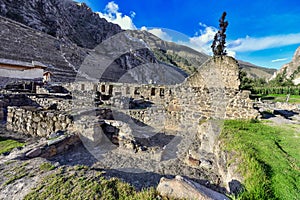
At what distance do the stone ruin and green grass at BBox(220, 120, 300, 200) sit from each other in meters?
0.55

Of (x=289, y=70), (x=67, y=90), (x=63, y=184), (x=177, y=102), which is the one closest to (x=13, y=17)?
(x=67, y=90)

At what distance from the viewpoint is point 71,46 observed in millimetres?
38938

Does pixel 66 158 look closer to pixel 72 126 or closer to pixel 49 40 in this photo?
pixel 72 126

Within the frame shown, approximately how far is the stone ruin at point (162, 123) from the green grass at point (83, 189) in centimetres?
168

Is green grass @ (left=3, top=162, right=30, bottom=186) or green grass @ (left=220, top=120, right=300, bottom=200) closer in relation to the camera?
green grass @ (left=220, top=120, right=300, bottom=200)

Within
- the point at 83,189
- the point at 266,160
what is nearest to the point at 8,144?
the point at 83,189

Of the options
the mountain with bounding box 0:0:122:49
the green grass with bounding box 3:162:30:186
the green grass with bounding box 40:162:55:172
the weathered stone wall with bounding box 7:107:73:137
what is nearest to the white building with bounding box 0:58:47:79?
the weathered stone wall with bounding box 7:107:73:137

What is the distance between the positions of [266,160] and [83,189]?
10.5 ft

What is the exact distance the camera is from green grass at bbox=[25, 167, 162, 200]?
221cm

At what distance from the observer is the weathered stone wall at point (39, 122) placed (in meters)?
5.55

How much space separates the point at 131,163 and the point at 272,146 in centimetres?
339

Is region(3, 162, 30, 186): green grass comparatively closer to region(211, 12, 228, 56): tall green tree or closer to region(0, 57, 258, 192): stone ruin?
region(0, 57, 258, 192): stone ruin

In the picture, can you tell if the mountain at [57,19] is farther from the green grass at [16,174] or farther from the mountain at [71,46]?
the green grass at [16,174]

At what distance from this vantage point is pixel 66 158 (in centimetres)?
425
